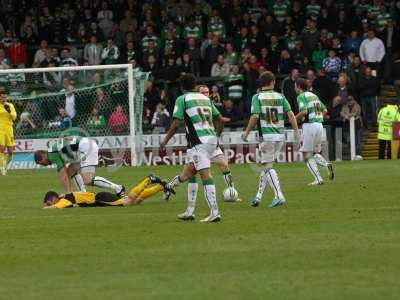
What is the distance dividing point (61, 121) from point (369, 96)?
936 centimetres

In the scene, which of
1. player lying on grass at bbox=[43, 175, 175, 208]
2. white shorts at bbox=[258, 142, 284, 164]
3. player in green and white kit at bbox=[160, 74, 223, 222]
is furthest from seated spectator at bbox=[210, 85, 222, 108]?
player in green and white kit at bbox=[160, 74, 223, 222]

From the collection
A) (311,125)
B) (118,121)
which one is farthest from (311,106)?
(118,121)

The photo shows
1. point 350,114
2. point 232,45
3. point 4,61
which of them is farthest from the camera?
point 232,45

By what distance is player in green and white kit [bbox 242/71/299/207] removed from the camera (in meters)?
18.5

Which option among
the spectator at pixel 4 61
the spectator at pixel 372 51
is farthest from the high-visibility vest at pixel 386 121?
the spectator at pixel 4 61

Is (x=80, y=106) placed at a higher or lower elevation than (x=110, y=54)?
lower

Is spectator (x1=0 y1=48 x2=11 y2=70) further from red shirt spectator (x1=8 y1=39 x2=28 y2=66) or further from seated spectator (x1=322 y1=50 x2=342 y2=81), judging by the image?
seated spectator (x1=322 y1=50 x2=342 y2=81)

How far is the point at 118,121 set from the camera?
110 feet

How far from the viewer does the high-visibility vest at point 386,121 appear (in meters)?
34.1

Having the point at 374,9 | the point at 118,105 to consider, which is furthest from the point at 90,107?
the point at 374,9

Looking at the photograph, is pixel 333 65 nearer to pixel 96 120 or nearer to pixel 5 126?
pixel 96 120

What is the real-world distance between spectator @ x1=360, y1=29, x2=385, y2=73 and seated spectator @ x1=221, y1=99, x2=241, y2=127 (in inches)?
163

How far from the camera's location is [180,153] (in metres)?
34.0

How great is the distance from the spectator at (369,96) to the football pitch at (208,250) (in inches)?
564
